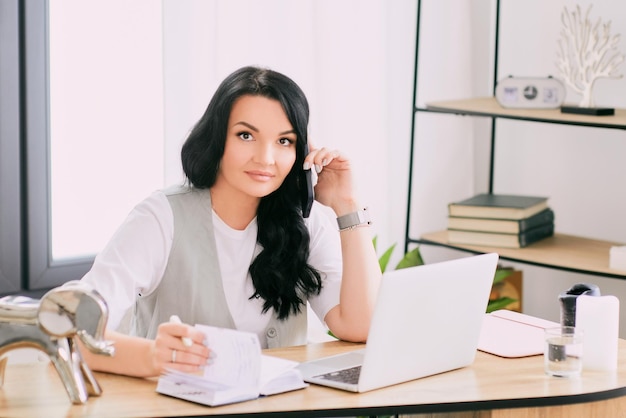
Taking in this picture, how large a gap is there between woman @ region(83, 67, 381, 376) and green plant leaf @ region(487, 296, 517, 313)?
46.0 inches

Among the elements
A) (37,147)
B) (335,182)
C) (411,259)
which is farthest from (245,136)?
(411,259)

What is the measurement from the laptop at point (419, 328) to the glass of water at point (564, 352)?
14cm

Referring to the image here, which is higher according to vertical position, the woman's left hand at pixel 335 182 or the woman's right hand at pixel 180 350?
the woman's left hand at pixel 335 182

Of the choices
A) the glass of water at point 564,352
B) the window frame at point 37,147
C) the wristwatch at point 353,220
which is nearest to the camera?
the glass of water at point 564,352

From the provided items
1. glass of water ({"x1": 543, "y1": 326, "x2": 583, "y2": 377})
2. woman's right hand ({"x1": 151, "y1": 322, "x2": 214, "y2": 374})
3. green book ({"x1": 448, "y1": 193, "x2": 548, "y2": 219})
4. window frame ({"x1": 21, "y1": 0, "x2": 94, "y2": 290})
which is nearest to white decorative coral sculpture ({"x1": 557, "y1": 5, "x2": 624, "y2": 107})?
green book ({"x1": 448, "y1": 193, "x2": 548, "y2": 219})

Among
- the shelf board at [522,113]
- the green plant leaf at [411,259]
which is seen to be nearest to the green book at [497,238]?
the green plant leaf at [411,259]

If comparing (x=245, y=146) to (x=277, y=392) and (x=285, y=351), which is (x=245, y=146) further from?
(x=277, y=392)

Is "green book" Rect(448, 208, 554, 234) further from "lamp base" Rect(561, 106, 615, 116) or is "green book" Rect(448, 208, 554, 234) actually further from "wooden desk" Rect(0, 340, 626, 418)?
"wooden desk" Rect(0, 340, 626, 418)

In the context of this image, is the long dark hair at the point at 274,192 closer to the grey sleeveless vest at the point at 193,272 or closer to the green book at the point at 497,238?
the grey sleeveless vest at the point at 193,272

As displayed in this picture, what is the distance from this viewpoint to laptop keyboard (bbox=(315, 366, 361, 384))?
6.08ft

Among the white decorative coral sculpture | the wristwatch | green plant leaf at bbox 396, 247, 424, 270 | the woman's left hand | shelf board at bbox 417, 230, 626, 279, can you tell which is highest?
the white decorative coral sculpture

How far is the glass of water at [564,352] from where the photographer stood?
1.93 meters

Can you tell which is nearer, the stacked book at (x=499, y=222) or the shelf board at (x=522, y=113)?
the shelf board at (x=522, y=113)

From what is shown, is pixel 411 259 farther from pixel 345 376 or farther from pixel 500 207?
pixel 345 376
